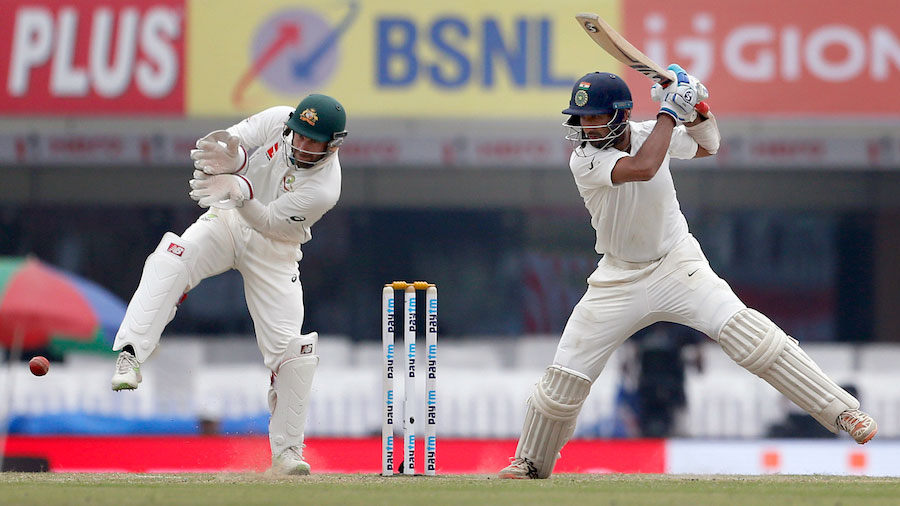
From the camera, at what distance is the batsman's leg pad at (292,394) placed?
6199 mm

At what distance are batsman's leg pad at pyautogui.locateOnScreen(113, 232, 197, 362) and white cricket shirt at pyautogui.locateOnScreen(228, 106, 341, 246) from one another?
30cm

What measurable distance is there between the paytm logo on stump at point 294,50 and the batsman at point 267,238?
445 cm

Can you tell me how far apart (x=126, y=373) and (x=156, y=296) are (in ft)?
1.31

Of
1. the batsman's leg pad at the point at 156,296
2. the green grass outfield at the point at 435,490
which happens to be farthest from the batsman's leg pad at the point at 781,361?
the batsman's leg pad at the point at 156,296

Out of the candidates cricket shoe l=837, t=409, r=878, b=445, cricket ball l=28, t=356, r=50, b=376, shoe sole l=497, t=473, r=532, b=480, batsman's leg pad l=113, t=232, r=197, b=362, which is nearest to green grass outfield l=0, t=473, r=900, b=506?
shoe sole l=497, t=473, r=532, b=480

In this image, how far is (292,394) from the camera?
20.4 ft

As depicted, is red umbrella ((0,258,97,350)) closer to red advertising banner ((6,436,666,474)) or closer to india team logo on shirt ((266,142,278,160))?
red advertising banner ((6,436,666,474))

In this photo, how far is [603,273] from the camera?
5.78 metres

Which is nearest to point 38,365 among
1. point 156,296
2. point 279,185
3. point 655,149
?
point 156,296

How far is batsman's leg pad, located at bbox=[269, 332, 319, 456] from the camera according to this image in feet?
20.3

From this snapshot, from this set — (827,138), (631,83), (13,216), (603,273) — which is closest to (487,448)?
(631,83)

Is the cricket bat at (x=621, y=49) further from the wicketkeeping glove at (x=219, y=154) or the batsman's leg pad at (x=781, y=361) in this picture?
the wicketkeeping glove at (x=219, y=154)

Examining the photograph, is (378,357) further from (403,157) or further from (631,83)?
(631,83)

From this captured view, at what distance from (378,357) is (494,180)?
1.88 meters
